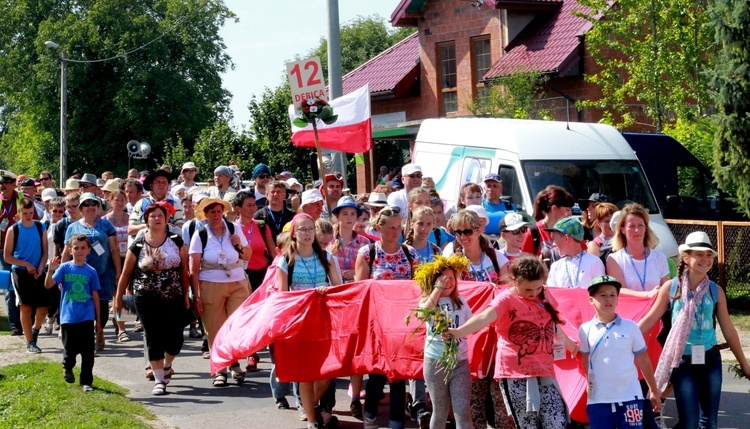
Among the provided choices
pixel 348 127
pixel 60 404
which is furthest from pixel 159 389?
pixel 348 127

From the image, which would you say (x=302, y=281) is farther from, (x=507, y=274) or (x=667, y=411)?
(x=667, y=411)

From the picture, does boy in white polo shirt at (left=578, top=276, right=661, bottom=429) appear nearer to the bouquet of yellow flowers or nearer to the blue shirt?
the bouquet of yellow flowers

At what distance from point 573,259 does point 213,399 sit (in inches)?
153

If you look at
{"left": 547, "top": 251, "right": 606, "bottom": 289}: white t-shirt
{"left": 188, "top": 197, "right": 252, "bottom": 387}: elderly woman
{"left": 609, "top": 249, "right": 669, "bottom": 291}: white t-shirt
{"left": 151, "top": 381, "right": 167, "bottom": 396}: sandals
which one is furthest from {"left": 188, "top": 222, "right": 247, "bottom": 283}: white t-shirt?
{"left": 609, "top": 249, "right": 669, "bottom": 291}: white t-shirt

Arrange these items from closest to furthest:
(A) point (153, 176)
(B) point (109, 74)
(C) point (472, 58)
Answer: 1. (A) point (153, 176)
2. (C) point (472, 58)
3. (B) point (109, 74)

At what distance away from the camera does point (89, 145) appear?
196 ft

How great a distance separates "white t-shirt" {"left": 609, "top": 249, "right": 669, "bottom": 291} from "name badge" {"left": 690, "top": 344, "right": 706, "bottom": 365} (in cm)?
108

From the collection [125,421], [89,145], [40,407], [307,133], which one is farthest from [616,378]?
[89,145]

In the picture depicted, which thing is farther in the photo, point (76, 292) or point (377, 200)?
point (377, 200)

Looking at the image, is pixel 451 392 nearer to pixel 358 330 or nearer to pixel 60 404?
pixel 358 330

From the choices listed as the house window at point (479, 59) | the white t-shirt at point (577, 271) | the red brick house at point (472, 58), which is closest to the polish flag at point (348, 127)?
the white t-shirt at point (577, 271)

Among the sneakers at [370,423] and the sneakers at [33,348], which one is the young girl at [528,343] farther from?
the sneakers at [33,348]

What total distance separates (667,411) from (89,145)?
176 ft

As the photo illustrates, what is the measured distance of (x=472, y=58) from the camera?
102ft
